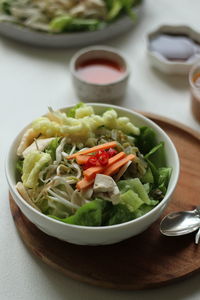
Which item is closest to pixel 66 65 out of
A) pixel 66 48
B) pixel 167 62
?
pixel 66 48

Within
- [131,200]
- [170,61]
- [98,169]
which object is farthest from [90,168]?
[170,61]

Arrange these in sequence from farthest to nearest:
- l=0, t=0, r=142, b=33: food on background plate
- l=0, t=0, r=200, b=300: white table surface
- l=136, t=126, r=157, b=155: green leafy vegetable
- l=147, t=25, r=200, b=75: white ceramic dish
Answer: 1. l=0, t=0, r=142, b=33: food on background plate
2. l=147, t=25, r=200, b=75: white ceramic dish
3. l=136, t=126, r=157, b=155: green leafy vegetable
4. l=0, t=0, r=200, b=300: white table surface

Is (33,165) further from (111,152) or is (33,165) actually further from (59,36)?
(59,36)

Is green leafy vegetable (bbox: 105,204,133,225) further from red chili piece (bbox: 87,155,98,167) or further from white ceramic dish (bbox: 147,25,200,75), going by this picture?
white ceramic dish (bbox: 147,25,200,75)

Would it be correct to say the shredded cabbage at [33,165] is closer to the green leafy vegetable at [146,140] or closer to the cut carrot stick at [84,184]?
the cut carrot stick at [84,184]

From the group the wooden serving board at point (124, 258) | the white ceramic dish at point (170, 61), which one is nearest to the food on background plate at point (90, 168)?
the wooden serving board at point (124, 258)

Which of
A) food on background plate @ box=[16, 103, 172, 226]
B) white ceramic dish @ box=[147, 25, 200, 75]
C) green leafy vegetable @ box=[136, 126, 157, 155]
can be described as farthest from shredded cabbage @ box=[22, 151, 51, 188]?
white ceramic dish @ box=[147, 25, 200, 75]
